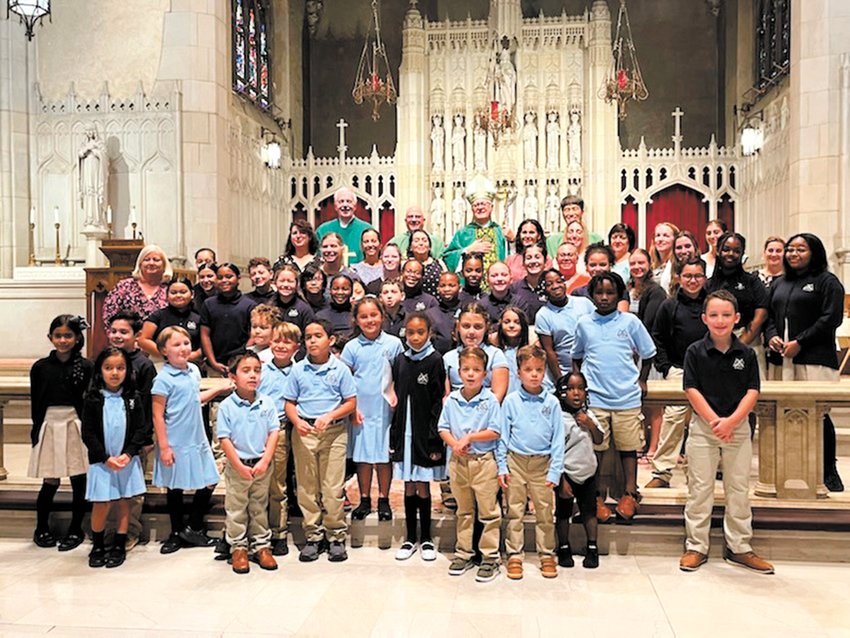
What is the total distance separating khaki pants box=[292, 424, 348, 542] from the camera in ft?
15.1

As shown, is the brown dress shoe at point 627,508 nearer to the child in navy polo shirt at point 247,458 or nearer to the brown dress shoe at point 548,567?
the brown dress shoe at point 548,567

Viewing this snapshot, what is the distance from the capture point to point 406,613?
3.80 meters

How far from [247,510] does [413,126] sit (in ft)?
42.4

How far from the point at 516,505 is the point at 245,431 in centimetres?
166

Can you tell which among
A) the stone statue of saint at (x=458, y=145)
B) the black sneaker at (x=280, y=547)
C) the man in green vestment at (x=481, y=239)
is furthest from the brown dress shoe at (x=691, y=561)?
the stone statue of saint at (x=458, y=145)

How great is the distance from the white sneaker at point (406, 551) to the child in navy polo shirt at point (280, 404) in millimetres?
721

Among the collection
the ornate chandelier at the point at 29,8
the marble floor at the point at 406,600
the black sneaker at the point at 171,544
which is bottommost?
the marble floor at the point at 406,600

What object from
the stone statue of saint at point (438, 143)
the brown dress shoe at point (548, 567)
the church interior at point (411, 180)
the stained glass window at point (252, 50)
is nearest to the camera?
the church interior at point (411, 180)

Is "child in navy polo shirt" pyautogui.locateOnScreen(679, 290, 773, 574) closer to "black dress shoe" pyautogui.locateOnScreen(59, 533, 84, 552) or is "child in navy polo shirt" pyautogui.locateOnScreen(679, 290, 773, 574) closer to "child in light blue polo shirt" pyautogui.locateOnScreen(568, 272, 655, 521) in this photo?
"child in light blue polo shirt" pyautogui.locateOnScreen(568, 272, 655, 521)

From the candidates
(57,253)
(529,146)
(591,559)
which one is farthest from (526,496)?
(529,146)

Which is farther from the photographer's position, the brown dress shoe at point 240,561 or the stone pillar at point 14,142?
the stone pillar at point 14,142

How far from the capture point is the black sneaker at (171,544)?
4.73 m

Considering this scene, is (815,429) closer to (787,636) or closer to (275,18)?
(787,636)

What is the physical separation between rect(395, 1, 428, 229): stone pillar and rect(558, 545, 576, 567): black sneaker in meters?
12.4
